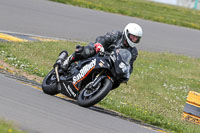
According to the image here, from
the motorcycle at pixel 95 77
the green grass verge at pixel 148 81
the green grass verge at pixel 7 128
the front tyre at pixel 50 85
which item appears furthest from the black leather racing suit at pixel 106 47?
the green grass verge at pixel 7 128

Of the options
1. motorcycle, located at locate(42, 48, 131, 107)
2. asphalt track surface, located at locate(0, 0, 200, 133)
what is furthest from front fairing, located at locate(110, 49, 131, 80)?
asphalt track surface, located at locate(0, 0, 200, 133)

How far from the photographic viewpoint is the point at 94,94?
288 inches

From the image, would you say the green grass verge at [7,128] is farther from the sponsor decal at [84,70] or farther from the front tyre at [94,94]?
the sponsor decal at [84,70]

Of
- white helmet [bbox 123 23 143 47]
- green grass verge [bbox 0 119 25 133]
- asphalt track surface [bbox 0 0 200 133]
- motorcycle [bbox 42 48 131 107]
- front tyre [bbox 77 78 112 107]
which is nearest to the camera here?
green grass verge [bbox 0 119 25 133]

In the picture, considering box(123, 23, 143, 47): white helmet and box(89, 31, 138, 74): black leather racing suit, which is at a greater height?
box(123, 23, 143, 47): white helmet

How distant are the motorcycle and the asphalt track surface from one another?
25 centimetres

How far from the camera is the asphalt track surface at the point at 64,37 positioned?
552cm

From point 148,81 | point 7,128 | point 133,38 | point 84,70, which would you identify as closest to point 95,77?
point 84,70

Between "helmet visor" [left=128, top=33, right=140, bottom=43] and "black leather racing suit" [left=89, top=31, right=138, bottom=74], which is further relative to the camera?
"black leather racing suit" [left=89, top=31, right=138, bottom=74]

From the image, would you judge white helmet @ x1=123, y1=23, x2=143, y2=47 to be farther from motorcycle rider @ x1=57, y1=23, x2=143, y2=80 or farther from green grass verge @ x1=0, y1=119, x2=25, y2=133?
green grass verge @ x1=0, y1=119, x2=25, y2=133

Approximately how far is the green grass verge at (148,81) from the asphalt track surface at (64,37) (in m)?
1.18

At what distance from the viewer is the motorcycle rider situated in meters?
A: 7.69

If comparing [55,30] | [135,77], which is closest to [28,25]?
[55,30]

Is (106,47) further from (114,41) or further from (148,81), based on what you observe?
(148,81)
